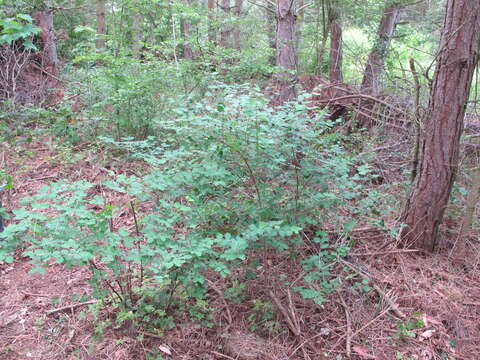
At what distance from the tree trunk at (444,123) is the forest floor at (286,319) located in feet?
1.17

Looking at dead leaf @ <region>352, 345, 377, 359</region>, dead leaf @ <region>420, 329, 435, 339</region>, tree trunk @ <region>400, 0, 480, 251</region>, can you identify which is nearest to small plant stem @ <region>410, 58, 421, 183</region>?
tree trunk @ <region>400, 0, 480, 251</region>

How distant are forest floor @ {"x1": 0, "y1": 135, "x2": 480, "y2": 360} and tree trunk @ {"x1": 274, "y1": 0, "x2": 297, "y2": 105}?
3576 mm

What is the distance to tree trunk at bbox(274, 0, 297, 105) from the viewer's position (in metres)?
6.34

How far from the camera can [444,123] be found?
3.54 m

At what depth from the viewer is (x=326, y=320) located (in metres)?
3.14

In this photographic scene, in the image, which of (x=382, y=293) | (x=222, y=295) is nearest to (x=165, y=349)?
(x=222, y=295)

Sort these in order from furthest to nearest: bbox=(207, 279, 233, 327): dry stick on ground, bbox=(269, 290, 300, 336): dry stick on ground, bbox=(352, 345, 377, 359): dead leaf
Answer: bbox=(207, 279, 233, 327): dry stick on ground < bbox=(269, 290, 300, 336): dry stick on ground < bbox=(352, 345, 377, 359): dead leaf

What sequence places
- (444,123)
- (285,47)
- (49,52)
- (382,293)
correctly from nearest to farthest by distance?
(382,293)
(444,123)
(285,47)
(49,52)

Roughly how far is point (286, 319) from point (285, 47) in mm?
4921

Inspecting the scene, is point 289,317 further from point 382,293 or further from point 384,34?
point 384,34

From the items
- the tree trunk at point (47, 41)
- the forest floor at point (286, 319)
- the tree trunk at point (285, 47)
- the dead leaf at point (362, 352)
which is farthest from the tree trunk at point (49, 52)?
the dead leaf at point (362, 352)

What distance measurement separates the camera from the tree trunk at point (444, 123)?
340 centimetres

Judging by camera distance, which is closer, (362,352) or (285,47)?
(362,352)

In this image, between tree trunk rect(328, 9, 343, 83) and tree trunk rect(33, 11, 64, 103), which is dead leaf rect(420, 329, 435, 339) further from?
tree trunk rect(33, 11, 64, 103)
